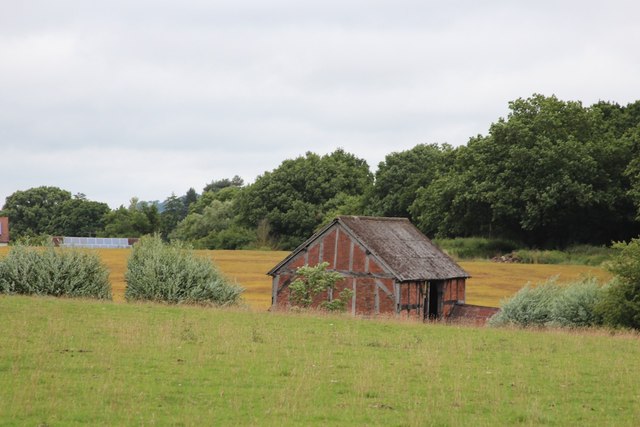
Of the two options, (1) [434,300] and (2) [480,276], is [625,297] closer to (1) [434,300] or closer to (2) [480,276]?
(1) [434,300]

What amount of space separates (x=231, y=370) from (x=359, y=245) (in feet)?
76.0

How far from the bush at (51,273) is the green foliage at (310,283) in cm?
857

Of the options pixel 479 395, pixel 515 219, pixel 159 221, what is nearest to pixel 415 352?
pixel 479 395

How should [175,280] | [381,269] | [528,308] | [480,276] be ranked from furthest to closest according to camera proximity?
1. [480,276]
2. [381,269]
3. [175,280]
4. [528,308]

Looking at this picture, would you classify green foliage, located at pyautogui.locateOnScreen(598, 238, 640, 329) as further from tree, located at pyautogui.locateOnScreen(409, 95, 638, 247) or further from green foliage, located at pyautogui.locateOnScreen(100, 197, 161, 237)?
green foliage, located at pyautogui.locateOnScreen(100, 197, 161, 237)

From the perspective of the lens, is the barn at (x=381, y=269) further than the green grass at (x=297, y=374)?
Yes

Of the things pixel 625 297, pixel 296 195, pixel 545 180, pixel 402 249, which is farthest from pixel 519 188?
pixel 296 195

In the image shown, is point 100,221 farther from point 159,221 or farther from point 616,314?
point 616,314

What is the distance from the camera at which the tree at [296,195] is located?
114m

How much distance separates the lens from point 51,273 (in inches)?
1468

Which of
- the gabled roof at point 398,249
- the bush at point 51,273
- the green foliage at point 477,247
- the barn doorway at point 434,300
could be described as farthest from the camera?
the green foliage at point 477,247

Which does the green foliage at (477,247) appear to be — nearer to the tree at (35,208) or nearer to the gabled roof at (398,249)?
the gabled roof at (398,249)

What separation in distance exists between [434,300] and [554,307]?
354 inches

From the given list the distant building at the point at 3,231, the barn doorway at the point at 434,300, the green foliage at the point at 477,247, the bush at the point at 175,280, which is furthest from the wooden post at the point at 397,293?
the distant building at the point at 3,231
